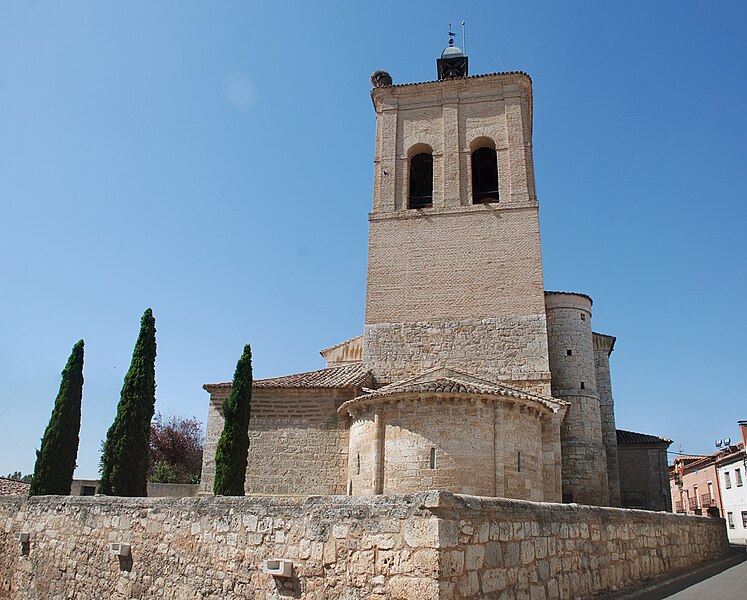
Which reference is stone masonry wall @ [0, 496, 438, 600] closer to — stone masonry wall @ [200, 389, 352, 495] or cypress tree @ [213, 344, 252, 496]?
cypress tree @ [213, 344, 252, 496]

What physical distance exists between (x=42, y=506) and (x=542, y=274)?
13.6m

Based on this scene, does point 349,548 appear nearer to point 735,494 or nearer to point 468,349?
point 468,349

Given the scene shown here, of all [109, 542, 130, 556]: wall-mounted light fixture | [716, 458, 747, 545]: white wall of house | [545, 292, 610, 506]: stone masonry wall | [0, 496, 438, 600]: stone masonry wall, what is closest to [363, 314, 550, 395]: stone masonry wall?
[545, 292, 610, 506]: stone masonry wall

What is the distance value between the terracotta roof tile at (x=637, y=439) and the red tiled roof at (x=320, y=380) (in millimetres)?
11175

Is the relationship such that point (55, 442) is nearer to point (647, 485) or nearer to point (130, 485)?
point (130, 485)

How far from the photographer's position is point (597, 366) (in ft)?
71.3

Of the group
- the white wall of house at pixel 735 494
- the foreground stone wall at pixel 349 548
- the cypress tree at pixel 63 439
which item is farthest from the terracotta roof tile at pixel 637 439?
the cypress tree at pixel 63 439

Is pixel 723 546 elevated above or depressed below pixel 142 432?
below

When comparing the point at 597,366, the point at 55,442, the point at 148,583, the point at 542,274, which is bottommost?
the point at 148,583

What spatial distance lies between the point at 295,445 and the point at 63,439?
590cm

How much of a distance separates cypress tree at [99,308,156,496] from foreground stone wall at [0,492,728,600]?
5.26 metres

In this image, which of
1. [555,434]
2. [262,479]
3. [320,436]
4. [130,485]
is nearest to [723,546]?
[555,434]

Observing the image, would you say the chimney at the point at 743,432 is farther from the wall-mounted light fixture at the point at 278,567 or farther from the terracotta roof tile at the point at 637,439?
the wall-mounted light fixture at the point at 278,567

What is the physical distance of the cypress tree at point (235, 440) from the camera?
14.3 metres
